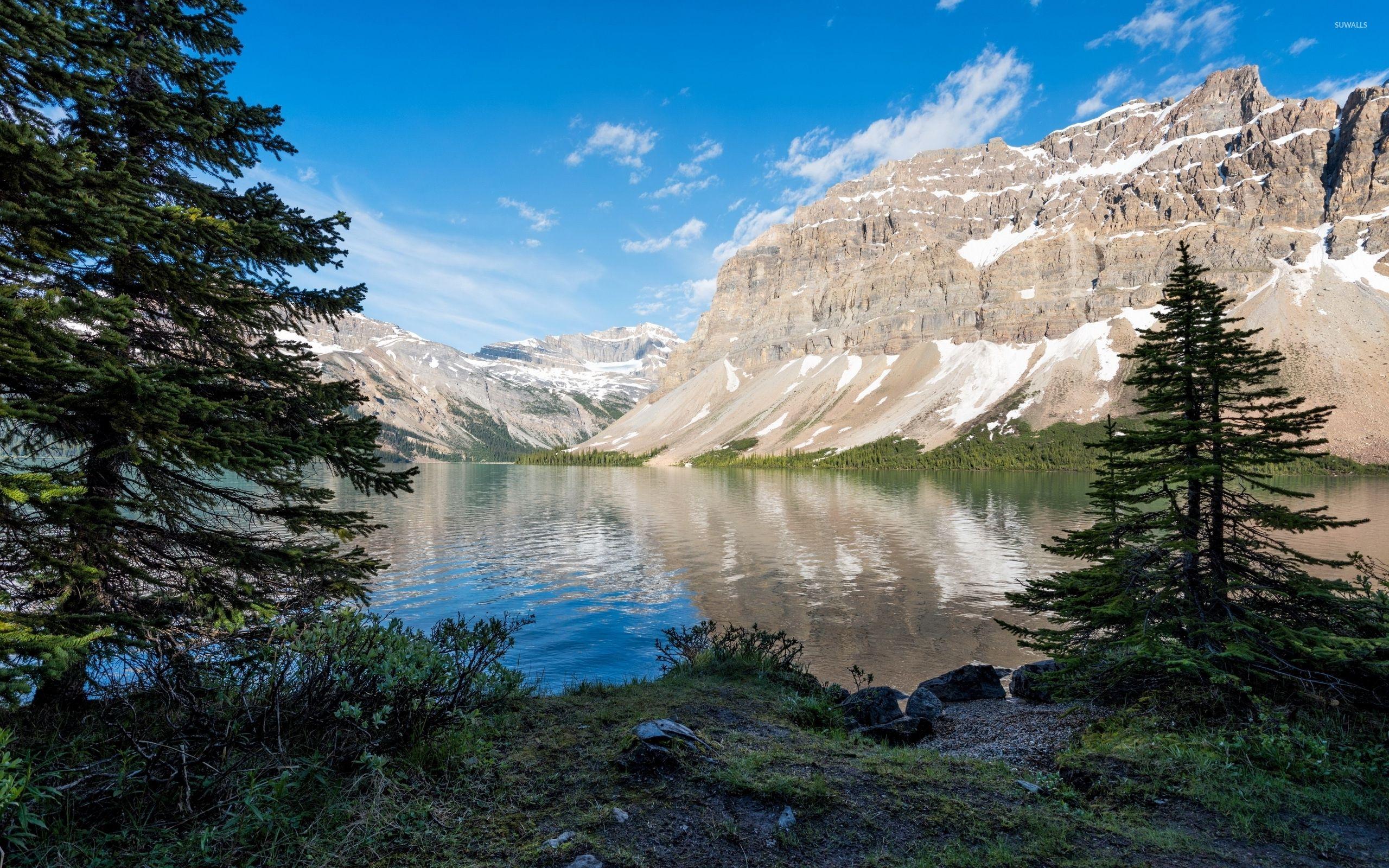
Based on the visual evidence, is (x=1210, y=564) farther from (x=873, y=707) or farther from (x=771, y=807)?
(x=771, y=807)

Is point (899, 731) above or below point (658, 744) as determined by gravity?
below

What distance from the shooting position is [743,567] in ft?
130

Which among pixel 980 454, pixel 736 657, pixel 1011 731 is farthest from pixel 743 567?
pixel 980 454

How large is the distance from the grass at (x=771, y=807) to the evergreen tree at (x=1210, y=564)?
1.23 metres

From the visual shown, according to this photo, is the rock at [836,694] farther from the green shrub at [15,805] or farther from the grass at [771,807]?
the green shrub at [15,805]

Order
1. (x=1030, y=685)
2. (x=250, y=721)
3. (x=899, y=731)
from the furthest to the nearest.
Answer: (x=1030, y=685)
(x=899, y=731)
(x=250, y=721)

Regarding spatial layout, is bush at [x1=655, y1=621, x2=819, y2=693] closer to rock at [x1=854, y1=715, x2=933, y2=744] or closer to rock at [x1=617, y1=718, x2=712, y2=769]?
rock at [x1=854, y1=715, x2=933, y2=744]

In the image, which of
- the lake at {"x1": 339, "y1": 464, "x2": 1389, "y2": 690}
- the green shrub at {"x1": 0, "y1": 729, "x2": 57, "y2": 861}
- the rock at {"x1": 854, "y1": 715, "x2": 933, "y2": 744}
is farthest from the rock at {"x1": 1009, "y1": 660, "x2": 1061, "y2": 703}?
the green shrub at {"x1": 0, "y1": 729, "x2": 57, "y2": 861}

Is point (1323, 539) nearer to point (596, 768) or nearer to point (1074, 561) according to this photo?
point (1074, 561)

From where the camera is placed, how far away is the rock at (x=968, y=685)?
47.4 feet

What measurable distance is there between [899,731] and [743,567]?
29586 millimetres

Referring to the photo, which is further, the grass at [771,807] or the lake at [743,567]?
the lake at [743,567]

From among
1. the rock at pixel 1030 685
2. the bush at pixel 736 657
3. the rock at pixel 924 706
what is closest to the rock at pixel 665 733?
the bush at pixel 736 657

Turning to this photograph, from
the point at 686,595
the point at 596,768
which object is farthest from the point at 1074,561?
the point at 596,768
